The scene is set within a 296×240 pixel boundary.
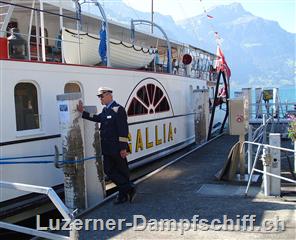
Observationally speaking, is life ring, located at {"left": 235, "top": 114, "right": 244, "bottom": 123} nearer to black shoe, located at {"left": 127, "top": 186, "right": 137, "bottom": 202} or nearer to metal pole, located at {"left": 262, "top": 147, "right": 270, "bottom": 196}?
metal pole, located at {"left": 262, "top": 147, "right": 270, "bottom": 196}

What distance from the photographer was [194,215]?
6070mm

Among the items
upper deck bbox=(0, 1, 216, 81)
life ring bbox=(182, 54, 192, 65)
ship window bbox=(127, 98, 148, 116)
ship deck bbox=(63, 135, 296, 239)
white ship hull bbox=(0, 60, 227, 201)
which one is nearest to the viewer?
ship deck bbox=(63, 135, 296, 239)

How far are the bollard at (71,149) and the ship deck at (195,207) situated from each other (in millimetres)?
425

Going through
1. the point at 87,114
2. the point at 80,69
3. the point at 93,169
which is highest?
the point at 80,69

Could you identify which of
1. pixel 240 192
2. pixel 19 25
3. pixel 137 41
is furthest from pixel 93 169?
pixel 137 41

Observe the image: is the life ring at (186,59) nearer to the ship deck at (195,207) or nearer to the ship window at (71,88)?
the ship deck at (195,207)

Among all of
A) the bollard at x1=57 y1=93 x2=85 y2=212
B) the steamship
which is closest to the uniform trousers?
the bollard at x1=57 y1=93 x2=85 y2=212

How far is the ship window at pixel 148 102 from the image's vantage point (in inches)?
418

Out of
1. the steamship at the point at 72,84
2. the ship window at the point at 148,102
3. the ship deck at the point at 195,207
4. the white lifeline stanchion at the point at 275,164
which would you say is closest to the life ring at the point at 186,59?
the steamship at the point at 72,84

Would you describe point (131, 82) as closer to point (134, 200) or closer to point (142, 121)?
point (142, 121)

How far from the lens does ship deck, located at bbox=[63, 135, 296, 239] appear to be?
5375 mm

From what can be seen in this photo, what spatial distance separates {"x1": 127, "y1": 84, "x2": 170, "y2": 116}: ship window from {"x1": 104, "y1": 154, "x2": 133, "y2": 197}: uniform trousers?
350 cm

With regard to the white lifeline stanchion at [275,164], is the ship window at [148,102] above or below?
above

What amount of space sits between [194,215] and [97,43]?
5.27 meters
